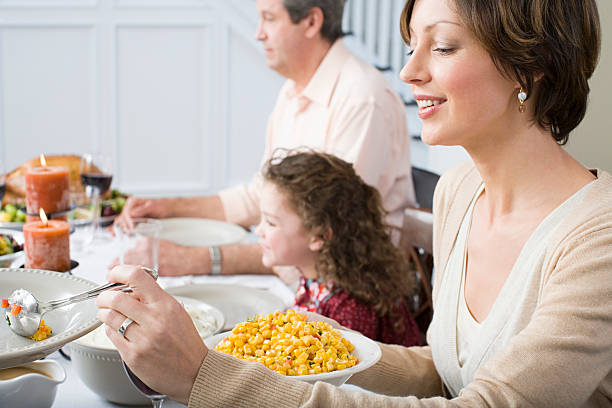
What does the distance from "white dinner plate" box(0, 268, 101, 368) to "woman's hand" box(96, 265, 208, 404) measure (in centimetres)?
6

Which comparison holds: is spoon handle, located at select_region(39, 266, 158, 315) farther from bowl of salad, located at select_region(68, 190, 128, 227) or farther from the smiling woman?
bowl of salad, located at select_region(68, 190, 128, 227)

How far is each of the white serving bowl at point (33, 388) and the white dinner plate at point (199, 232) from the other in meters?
1.14

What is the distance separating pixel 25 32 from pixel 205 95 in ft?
4.05

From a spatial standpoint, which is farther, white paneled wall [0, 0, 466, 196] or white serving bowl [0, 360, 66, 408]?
white paneled wall [0, 0, 466, 196]

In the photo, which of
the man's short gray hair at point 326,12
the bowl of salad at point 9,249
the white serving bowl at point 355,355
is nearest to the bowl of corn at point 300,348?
the white serving bowl at point 355,355

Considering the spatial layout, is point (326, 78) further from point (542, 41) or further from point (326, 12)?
point (542, 41)

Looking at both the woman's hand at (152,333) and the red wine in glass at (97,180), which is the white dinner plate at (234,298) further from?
the red wine in glass at (97,180)

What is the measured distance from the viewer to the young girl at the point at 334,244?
68.7 inches

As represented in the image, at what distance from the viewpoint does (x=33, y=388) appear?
3.17 feet

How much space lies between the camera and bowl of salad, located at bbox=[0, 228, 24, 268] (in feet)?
5.24

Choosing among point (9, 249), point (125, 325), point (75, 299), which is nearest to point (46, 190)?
point (9, 249)

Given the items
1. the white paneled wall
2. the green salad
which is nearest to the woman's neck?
the green salad

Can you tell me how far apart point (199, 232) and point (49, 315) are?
51.0 inches

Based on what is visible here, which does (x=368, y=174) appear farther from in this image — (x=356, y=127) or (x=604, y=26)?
(x=604, y=26)
